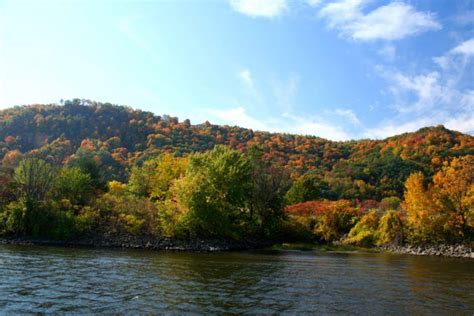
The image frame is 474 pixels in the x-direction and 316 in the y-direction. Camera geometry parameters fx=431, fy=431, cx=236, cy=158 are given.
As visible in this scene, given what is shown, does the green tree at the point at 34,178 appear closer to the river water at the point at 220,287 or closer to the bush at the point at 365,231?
the river water at the point at 220,287

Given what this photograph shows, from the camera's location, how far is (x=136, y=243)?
178 feet

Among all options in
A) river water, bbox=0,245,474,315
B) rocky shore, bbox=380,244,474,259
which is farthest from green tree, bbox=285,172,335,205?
river water, bbox=0,245,474,315

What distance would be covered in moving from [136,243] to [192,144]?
88433 millimetres

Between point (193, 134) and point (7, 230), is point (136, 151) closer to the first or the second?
point (193, 134)

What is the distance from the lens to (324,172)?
402ft

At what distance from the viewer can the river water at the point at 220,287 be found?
19812 mm

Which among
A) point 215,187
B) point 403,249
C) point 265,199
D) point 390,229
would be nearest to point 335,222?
point 390,229

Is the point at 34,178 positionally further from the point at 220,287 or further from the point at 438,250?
the point at 438,250

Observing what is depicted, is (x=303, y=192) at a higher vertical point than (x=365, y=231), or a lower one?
higher

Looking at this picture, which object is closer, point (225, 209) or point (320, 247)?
point (225, 209)

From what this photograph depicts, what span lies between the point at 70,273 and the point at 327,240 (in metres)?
47.9

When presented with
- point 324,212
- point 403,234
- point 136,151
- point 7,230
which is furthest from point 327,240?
point 136,151

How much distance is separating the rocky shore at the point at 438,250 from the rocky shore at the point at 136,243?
74.4 ft

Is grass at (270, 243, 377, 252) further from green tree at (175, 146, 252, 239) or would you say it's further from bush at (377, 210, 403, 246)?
green tree at (175, 146, 252, 239)
